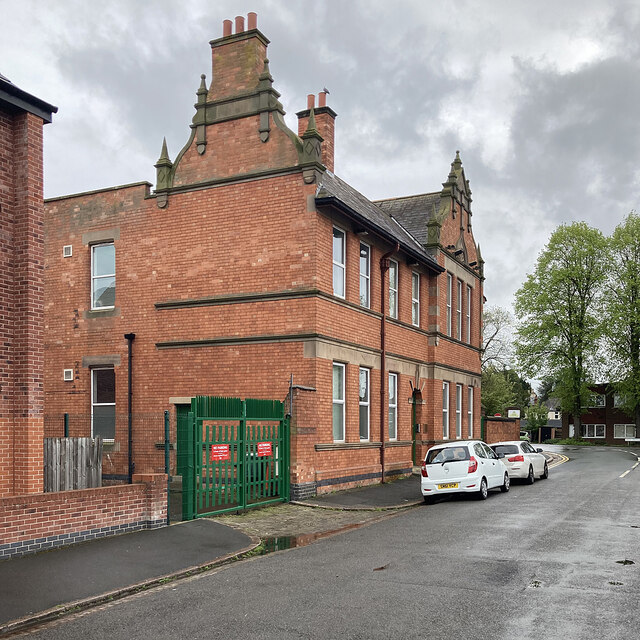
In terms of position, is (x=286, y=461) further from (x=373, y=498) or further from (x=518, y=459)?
(x=518, y=459)

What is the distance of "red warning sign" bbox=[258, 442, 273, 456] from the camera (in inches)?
653

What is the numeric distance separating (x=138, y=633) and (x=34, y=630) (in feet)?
3.83

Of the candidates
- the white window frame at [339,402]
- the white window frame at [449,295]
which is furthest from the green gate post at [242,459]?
the white window frame at [449,295]

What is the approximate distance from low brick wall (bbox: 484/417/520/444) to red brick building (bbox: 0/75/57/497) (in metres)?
26.0

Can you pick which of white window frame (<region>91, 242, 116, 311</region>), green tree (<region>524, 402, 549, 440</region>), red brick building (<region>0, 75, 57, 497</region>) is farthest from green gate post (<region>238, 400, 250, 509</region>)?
green tree (<region>524, 402, 549, 440</region>)

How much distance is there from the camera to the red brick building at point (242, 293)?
1936cm

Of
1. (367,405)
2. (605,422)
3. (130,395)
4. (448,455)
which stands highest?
(130,395)

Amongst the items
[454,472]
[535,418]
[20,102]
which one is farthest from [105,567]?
[535,418]

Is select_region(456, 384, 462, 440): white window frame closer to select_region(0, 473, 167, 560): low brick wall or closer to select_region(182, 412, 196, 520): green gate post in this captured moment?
select_region(182, 412, 196, 520): green gate post

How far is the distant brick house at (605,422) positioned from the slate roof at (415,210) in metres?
58.9

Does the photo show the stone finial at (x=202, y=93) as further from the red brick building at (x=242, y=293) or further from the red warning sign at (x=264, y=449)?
the red warning sign at (x=264, y=449)

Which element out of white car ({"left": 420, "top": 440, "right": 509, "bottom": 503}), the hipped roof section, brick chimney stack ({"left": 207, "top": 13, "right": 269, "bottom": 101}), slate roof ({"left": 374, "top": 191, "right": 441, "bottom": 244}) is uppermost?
brick chimney stack ({"left": 207, "top": 13, "right": 269, "bottom": 101})

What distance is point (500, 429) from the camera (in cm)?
3688

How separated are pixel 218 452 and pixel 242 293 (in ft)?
20.1
